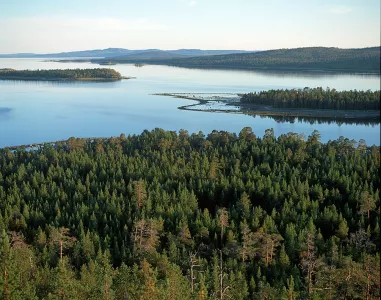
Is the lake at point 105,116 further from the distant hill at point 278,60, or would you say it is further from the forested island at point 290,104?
the distant hill at point 278,60

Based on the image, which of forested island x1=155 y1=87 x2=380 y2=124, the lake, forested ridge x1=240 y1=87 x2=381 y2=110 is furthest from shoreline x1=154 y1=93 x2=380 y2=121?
the lake

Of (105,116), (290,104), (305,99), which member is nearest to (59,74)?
(105,116)

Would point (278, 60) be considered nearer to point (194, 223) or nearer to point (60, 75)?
point (60, 75)

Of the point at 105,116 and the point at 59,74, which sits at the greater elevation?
the point at 59,74

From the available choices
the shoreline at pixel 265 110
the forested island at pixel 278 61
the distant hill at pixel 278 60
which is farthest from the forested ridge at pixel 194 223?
the distant hill at pixel 278 60

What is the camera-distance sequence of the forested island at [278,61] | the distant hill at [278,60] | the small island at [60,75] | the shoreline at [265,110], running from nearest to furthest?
the shoreline at [265,110] → the forested island at [278,61] → the distant hill at [278,60] → the small island at [60,75]

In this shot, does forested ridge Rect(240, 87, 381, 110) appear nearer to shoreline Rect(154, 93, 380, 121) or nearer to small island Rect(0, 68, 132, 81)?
shoreline Rect(154, 93, 380, 121)
